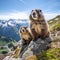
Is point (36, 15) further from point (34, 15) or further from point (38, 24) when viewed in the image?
point (38, 24)

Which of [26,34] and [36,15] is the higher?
[36,15]

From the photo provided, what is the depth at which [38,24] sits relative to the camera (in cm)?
1034

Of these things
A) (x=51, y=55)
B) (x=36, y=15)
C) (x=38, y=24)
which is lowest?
(x=51, y=55)

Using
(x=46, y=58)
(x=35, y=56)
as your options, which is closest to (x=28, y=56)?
(x=35, y=56)

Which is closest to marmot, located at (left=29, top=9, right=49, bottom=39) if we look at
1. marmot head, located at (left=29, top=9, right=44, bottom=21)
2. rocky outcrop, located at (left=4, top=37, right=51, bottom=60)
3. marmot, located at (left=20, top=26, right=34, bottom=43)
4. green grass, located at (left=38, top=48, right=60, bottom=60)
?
marmot head, located at (left=29, top=9, right=44, bottom=21)

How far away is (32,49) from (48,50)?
69 cm

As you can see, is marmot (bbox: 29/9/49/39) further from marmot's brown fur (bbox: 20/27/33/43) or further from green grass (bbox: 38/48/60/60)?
green grass (bbox: 38/48/60/60)

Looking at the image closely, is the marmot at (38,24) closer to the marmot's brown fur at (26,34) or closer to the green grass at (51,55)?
the marmot's brown fur at (26,34)

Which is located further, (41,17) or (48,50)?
(41,17)

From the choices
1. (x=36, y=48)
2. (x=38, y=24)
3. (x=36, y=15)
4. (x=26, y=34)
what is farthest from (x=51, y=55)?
(x=26, y=34)

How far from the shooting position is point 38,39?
1012 cm

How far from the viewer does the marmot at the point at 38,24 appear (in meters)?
10.2

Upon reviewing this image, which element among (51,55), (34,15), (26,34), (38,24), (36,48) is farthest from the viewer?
(26,34)

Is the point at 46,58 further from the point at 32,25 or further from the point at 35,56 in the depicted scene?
the point at 32,25
